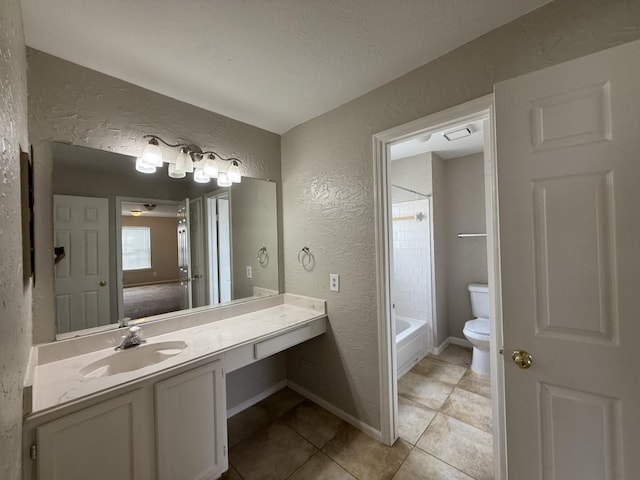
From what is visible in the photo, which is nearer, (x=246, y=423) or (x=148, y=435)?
(x=148, y=435)

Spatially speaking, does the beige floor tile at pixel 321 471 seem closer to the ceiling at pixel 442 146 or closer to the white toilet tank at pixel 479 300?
the white toilet tank at pixel 479 300

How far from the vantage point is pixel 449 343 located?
3.17 m

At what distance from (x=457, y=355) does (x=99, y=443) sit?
3125 mm

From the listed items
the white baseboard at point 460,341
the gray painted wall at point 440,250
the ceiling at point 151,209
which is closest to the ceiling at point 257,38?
the ceiling at point 151,209

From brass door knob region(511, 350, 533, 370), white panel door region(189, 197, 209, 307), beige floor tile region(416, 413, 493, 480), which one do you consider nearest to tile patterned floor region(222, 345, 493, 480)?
beige floor tile region(416, 413, 493, 480)

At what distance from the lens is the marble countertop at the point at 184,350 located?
3.34 feet

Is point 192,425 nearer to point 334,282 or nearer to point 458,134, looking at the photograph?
point 334,282

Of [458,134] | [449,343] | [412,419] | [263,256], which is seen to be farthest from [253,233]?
[449,343]

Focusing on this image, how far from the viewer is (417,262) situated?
3.08 metres

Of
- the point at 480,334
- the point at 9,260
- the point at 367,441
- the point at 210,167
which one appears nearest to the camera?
the point at 9,260

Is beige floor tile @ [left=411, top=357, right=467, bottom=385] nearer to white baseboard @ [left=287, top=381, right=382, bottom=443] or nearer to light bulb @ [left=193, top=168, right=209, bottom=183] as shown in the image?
white baseboard @ [left=287, top=381, right=382, bottom=443]

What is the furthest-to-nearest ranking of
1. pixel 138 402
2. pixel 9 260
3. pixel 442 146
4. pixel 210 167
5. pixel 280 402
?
pixel 442 146
pixel 280 402
pixel 210 167
pixel 138 402
pixel 9 260

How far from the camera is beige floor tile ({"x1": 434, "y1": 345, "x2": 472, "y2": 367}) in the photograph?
271cm

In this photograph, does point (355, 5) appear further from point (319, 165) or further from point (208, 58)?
point (319, 165)
